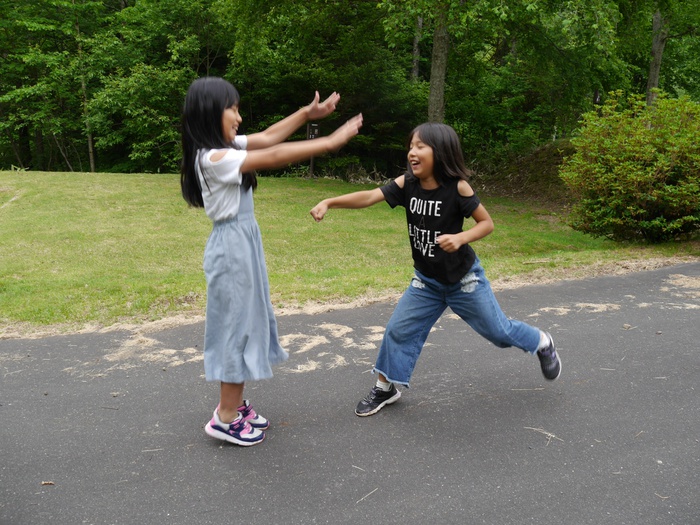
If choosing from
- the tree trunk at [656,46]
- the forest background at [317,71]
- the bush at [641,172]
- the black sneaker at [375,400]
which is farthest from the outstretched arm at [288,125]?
the tree trunk at [656,46]

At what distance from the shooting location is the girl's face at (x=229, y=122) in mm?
3043

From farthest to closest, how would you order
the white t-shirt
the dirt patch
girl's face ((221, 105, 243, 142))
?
1. the dirt patch
2. girl's face ((221, 105, 243, 142))
3. the white t-shirt

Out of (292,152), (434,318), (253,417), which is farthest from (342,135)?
(253,417)

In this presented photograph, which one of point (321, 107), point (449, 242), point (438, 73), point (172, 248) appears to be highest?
point (438, 73)

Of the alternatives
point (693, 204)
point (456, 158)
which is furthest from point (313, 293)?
point (693, 204)

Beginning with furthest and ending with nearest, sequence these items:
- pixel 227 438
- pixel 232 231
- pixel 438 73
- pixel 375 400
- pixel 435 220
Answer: pixel 438 73 < pixel 375 400 < pixel 435 220 < pixel 227 438 < pixel 232 231

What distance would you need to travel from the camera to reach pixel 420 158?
11.3ft

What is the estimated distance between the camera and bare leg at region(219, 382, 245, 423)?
3334 millimetres

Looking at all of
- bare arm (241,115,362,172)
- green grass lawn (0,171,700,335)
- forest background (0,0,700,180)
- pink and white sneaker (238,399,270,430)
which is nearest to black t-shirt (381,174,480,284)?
bare arm (241,115,362,172)

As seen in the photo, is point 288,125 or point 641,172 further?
point 641,172

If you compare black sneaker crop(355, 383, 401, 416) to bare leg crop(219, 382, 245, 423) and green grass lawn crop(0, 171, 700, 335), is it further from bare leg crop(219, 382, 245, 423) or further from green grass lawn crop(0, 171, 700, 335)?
green grass lawn crop(0, 171, 700, 335)

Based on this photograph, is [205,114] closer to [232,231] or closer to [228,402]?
[232,231]

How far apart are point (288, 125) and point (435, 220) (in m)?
0.98

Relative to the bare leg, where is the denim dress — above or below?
above
